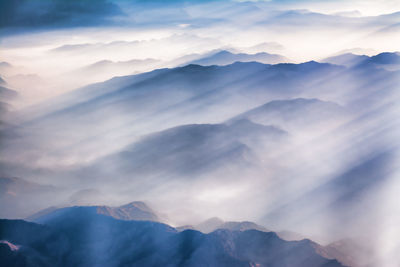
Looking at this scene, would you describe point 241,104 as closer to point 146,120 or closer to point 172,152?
point 146,120

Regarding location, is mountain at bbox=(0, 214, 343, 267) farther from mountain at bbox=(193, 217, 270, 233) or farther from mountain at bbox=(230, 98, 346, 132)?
mountain at bbox=(230, 98, 346, 132)


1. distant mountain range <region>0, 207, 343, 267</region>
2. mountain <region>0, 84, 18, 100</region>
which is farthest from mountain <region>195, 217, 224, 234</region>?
mountain <region>0, 84, 18, 100</region>

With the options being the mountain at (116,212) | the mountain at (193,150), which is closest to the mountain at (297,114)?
the mountain at (193,150)

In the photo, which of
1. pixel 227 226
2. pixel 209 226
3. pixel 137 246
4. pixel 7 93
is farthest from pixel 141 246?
pixel 7 93

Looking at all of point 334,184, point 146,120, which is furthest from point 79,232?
point 146,120

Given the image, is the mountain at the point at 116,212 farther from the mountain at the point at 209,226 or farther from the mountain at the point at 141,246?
the mountain at the point at 209,226

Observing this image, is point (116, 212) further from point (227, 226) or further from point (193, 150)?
point (193, 150)
